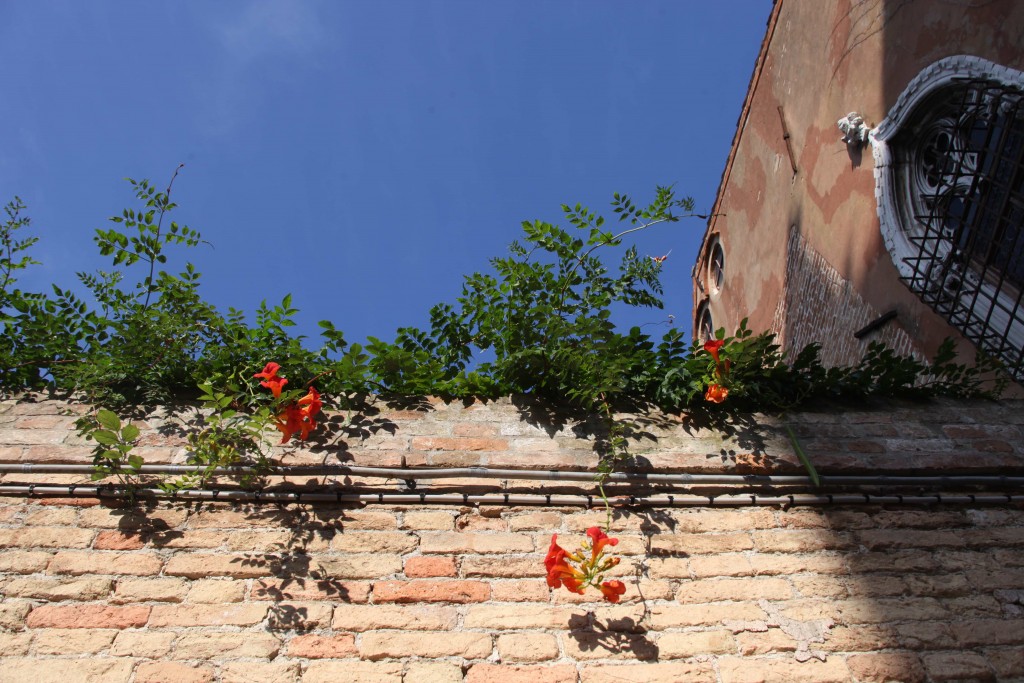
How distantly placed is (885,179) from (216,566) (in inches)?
227

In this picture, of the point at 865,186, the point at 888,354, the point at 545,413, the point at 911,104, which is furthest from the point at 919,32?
the point at 545,413

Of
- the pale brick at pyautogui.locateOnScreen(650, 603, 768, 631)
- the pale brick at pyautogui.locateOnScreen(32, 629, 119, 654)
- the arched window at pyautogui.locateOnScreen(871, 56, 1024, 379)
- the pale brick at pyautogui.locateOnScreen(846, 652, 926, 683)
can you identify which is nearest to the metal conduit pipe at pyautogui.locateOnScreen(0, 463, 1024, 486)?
the pale brick at pyautogui.locateOnScreen(650, 603, 768, 631)

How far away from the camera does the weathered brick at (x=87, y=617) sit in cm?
245

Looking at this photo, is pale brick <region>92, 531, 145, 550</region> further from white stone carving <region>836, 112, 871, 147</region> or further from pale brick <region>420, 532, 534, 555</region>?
white stone carving <region>836, 112, 871, 147</region>

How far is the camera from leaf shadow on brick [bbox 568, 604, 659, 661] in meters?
2.46

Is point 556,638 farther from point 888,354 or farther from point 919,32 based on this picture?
point 919,32

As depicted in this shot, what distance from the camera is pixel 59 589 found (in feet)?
8.42

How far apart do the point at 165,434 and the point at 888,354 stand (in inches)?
131

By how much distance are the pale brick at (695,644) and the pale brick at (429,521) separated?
0.84 meters

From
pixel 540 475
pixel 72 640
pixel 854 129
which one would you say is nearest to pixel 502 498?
pixel 540 475

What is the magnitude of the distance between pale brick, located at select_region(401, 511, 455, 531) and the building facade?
3.33 m

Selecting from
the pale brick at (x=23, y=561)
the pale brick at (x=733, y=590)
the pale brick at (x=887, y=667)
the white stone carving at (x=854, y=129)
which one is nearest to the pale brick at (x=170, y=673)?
the pale brick at (x=23, y=561)

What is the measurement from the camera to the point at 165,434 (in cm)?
319

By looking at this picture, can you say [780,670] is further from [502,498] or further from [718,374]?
[718,374]
